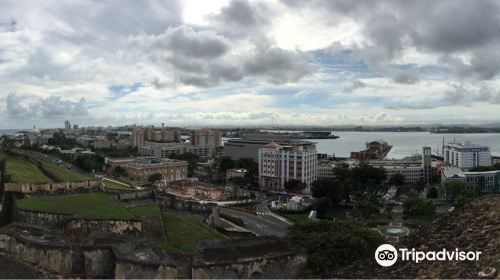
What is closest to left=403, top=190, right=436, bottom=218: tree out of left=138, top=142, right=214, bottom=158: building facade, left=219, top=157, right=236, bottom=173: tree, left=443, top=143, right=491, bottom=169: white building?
left=219, top=157, right=236, bottom=173: tree

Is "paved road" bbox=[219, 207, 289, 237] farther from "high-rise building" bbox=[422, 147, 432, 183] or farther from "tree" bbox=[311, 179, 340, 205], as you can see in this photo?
"high-rise building" bbox=[422, 147, 432, 183]

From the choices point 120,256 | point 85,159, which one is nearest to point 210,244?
point 120,256

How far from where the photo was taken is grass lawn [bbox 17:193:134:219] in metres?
13.6

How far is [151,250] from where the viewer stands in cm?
1012

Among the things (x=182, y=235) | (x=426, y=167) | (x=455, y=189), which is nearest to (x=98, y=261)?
(x=182, y=235)

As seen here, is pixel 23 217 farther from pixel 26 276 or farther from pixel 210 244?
pixel 210 244

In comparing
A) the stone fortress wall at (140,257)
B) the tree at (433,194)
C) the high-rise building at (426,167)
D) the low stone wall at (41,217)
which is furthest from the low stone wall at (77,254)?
the high-rise building at (426,167)

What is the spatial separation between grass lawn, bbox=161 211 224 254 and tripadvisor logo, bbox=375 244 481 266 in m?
6.97

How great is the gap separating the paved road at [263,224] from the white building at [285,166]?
572 inches

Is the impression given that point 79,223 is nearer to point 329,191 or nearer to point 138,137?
point 329,191

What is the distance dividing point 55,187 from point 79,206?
3377mm

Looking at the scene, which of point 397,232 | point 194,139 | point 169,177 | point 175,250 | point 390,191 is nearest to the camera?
point 175,250

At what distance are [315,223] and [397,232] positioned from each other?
1094 centimetres

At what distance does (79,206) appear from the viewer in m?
14.8
